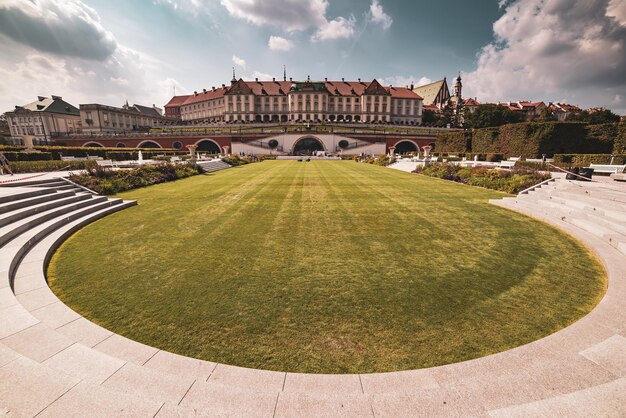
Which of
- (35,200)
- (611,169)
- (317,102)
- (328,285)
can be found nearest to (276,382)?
(328,285)

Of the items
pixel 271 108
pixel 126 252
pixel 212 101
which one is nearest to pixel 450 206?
pixel 126 252

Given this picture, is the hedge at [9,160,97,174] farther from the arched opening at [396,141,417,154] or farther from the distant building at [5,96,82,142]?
the distant building at [5,96,82,142]

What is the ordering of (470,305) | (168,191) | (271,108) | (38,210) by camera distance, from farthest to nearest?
(271,108)
(168,191)
(38,210)
(470,305)

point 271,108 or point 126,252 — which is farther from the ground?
point 271,108

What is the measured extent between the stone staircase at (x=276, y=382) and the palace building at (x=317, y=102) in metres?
97.8

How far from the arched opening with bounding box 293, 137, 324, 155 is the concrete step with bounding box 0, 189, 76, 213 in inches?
2220

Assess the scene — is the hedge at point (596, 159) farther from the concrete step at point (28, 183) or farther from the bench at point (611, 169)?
the concrete step at point (28, 183)

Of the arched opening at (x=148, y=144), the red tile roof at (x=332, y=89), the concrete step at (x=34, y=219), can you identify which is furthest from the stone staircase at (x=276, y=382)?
the red tile roof at (x=332, y=89)

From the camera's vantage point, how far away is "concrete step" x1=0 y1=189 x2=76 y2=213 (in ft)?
26.7

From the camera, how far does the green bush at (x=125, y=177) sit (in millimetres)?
13742

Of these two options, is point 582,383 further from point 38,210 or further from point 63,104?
point 63,104

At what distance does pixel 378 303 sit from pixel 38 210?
11.0 metres

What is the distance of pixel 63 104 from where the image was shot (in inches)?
3223

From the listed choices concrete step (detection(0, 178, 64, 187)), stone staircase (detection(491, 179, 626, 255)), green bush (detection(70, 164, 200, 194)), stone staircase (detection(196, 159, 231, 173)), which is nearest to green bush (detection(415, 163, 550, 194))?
stone staircase (detection(491, 179, 626, 255))
